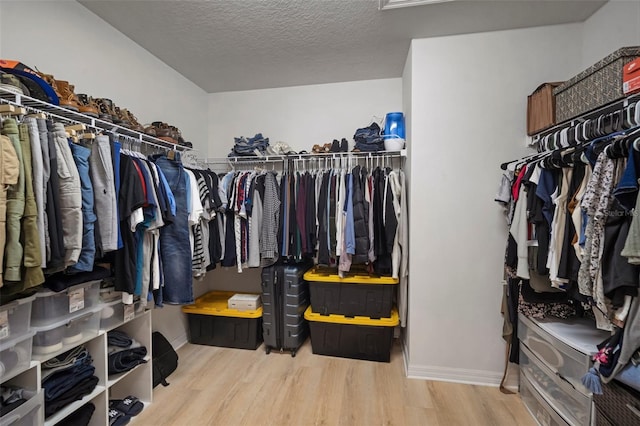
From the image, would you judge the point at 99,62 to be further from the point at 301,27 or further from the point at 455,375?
the point at 455,375

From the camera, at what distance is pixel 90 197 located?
1.32 metres

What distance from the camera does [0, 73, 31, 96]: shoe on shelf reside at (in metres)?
1.17

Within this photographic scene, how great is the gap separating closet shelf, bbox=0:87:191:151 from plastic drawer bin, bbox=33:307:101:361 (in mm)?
1031

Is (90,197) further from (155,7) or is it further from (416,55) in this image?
(416,55)

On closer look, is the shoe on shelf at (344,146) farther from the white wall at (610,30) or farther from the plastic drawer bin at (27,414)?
the plastic drawer bin at (27,414)

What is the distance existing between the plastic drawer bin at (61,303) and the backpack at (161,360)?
2.80ft

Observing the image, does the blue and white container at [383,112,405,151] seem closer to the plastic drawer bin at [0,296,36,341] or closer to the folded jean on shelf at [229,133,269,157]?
the folded jean on shelf at [229,133,269,157]

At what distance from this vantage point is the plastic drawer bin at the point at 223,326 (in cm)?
254

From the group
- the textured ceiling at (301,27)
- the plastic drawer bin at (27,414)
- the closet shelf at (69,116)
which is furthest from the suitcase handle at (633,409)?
the closet shelf at (69,116)

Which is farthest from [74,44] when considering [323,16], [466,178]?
[466,178]

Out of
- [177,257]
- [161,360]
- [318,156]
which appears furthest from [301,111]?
[161,360]

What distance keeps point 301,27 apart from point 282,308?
2301mm

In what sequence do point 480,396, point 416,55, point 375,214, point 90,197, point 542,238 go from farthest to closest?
point 375,214, point 416,55, point 480,396, point 542,238, point 90,197

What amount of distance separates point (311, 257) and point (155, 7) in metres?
2.20
